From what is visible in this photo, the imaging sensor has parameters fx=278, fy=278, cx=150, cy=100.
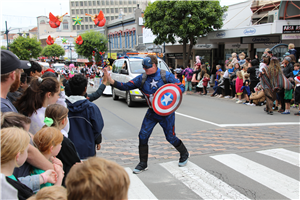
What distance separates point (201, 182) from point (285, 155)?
7.23 feet

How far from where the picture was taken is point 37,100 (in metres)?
3.18

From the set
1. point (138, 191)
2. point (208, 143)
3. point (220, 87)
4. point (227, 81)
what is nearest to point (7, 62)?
point (138, 191)

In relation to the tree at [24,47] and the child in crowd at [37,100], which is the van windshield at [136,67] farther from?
the tree at [24,47]

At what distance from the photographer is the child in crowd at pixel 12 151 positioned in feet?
5.71

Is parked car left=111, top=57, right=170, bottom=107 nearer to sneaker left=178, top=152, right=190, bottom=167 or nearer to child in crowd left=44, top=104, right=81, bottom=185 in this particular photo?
sneaker left=178, top=152, right=190, bottom=167

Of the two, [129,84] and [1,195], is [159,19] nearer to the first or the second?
[129,84]

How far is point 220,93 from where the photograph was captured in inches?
603

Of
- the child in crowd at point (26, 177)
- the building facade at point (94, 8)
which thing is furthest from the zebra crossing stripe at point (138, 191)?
the building facade at point (94, 8)

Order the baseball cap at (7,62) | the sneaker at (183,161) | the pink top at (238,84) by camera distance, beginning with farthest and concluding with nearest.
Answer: the pink top at (238,84), the sneaker at (183,161), the baseball cap at (7,62)

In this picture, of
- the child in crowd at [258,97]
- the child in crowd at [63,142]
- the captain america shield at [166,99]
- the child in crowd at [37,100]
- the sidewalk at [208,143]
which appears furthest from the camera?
the child in crowd at [258,97]

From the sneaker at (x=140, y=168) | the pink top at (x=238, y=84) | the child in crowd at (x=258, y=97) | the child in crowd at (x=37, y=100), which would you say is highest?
the child in crowd at (x=37, y=100)

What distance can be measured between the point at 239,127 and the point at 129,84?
4386 millimetres

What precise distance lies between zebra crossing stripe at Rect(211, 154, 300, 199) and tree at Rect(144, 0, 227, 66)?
15527 mm

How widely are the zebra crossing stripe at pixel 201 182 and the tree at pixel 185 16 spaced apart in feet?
52.5
